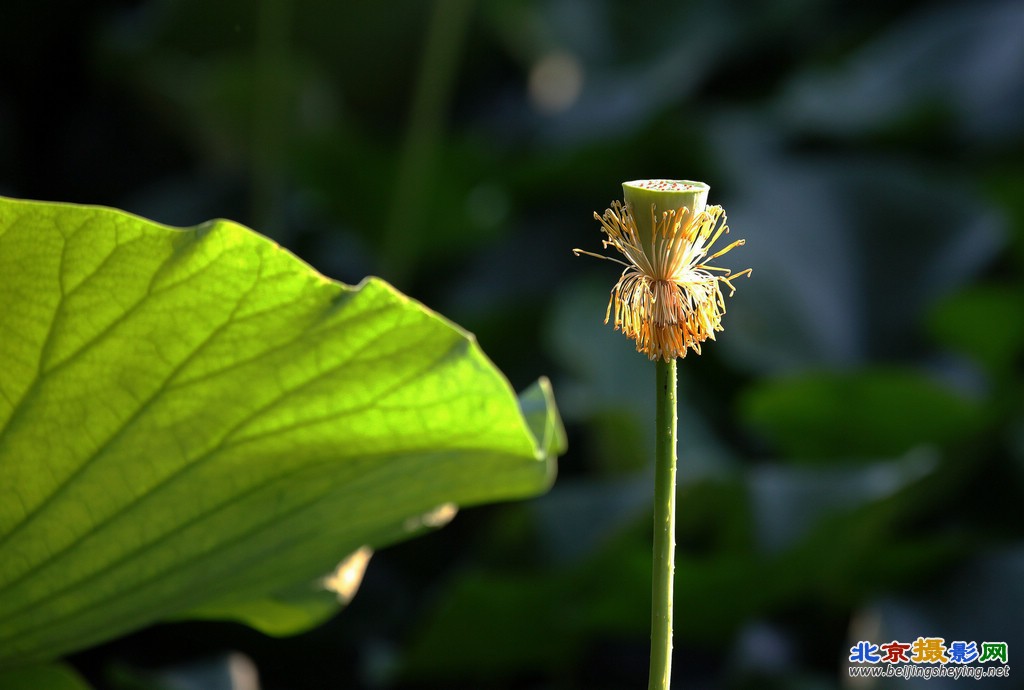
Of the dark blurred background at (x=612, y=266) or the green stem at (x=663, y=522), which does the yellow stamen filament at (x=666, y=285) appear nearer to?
the green stem at (x=663, y=522)

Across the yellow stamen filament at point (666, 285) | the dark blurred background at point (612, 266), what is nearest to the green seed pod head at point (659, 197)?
the yellow stamen filament at point (666, 285)

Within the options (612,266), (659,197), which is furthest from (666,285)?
(612,266)

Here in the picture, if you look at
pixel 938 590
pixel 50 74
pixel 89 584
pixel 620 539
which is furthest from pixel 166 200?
pixel 89 584

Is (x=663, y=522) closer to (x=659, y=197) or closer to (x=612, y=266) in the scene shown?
(x=659, y=197)

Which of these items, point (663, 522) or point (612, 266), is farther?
point (612, 266)

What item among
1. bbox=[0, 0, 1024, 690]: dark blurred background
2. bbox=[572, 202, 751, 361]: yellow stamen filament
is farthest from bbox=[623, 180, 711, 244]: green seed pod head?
bbox=[0, 0, 1024, 690]: dark blurred background

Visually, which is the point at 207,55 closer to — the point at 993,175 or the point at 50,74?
the point at 50,74
